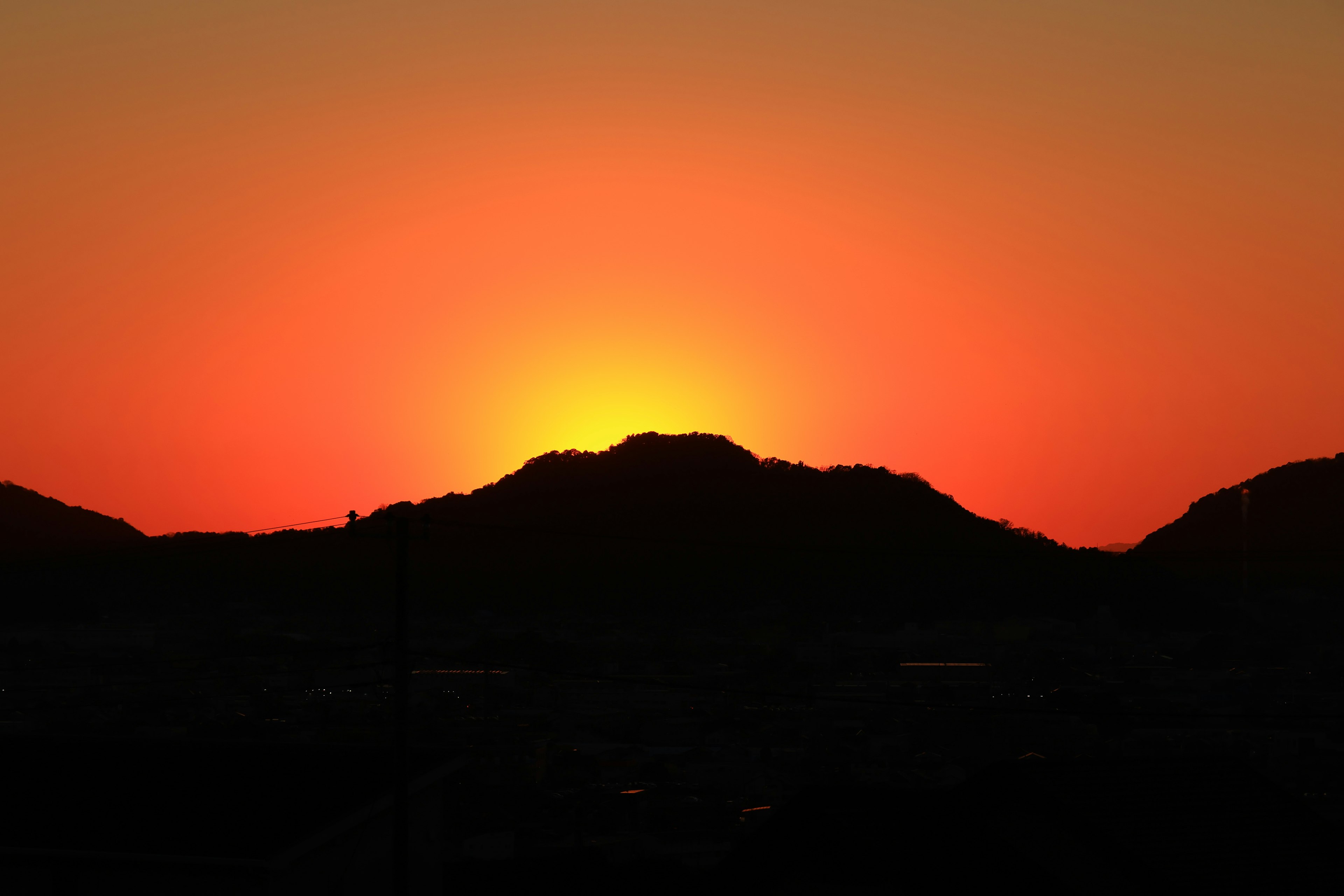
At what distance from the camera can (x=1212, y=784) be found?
13586 millimetres

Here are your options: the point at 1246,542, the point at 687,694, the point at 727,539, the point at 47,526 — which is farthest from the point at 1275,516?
the point at 47,526

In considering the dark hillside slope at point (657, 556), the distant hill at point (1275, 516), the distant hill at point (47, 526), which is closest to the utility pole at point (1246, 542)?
the distant hill at point (1275, 516)

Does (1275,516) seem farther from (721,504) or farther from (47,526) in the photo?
(47,526)

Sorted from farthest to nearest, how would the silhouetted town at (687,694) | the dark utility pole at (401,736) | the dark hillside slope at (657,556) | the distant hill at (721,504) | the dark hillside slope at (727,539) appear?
the distant hill at (721,504) < the dark hillside slope at (727,539) < the dark hillside slope at (657,556) < the dark utility pole at (401,736) < the silhouetted town at (687,694)

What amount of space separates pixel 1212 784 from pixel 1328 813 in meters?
18.0

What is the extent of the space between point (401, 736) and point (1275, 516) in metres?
133

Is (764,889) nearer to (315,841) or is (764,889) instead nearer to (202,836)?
(315,841)

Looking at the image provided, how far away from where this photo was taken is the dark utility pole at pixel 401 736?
13.8 m

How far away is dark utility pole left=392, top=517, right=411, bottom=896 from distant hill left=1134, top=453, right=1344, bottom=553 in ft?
389

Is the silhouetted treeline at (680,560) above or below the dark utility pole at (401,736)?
above

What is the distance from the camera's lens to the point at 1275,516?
127938mm

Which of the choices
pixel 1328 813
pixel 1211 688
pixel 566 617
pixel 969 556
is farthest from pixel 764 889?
pixel 969 556

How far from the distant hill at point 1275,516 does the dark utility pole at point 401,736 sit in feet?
389

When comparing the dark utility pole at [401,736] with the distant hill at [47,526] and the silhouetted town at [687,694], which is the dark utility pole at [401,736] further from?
the distant hill at [47,526]
